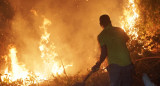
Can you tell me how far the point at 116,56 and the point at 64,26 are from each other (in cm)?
1270

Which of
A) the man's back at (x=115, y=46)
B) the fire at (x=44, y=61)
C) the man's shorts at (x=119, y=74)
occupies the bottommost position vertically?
the man's shorts at (x=119, y=74)

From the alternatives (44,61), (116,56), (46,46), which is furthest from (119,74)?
(46,46)

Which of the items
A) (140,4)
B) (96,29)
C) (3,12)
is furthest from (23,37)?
(140,4)

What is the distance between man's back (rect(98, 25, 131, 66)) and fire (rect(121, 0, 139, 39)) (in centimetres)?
558

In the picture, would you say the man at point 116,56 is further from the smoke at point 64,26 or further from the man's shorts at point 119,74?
the smoke at point 64,26

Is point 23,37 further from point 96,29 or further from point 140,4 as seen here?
point 140,4

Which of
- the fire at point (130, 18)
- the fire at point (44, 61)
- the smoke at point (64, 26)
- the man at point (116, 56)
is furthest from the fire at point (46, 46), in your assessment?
the man at point (116, 56)

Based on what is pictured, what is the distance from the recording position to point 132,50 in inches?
298

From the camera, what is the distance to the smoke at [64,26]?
14011 mm

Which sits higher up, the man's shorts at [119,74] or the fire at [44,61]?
the fire at [44,61]

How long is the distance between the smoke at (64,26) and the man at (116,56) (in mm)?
10009

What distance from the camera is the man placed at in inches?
127

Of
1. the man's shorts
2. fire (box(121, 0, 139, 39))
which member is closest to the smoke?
fire (box(121, 0, 139, 39))

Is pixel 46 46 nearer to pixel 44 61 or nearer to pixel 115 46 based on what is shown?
pixel 44 61
